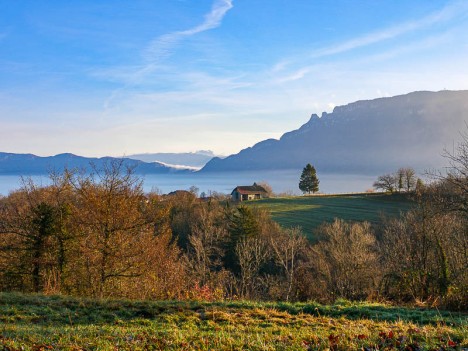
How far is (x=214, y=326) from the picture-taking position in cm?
858

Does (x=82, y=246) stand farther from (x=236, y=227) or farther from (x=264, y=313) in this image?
(x=236, y=227)

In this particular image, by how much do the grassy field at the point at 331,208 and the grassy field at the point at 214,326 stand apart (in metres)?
47.8

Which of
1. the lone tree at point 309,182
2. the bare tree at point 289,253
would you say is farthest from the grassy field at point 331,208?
the lone tree at point 309,182

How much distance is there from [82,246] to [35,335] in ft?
44.0

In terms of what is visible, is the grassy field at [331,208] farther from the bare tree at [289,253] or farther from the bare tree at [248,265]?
the bare tree at [248,265]

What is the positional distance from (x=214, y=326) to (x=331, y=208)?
68.2 meters

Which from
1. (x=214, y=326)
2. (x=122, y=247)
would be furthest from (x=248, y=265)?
(x=214, y=326)

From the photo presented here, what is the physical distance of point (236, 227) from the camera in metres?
48.9

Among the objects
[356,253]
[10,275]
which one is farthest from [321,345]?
[356,253]

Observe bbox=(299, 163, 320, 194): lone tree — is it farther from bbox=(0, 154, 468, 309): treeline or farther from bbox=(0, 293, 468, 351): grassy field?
bbox=(0, 293, 468, 351): grassy field

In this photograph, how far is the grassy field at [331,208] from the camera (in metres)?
63.8

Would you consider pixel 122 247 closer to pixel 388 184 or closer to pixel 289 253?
pixel 289 253

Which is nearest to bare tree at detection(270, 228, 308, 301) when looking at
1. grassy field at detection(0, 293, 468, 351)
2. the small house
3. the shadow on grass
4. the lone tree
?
the shadow on grass

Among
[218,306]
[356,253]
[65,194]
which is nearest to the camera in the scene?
[218,306]
